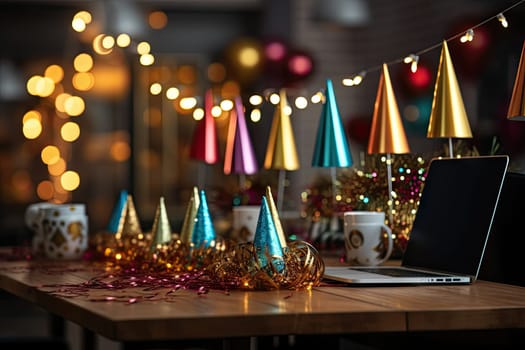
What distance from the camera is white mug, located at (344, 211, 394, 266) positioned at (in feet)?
6.73

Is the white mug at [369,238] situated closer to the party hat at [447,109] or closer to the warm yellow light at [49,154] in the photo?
the party hat at [447,109]

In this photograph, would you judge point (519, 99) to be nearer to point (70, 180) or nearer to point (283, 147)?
point (283, 147)

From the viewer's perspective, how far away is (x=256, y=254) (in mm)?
1662

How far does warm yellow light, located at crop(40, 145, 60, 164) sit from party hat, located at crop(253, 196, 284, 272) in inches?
251

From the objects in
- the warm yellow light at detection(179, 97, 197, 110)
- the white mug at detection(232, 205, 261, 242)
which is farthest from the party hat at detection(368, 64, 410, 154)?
the warm yellow light at detection(179, 97, 197, 110)

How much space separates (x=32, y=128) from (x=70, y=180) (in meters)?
0.50

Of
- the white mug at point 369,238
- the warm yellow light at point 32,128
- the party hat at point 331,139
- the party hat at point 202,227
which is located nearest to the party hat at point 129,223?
the party hat at point 202,227

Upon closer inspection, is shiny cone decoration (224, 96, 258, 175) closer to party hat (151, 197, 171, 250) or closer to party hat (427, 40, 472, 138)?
party hat (151, 197, 171, 250)

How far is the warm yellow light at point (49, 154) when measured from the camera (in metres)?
7.89

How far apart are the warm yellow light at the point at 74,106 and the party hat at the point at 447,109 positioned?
6.26 m

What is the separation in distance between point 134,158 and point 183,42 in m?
1.00

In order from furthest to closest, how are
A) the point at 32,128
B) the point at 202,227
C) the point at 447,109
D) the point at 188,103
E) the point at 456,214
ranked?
the point at 32,128, the point at 188,103, the point at 202,227, the point at 447,109, the point at 456,214

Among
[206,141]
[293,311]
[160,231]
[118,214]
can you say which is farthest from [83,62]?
[293,311]

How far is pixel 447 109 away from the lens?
→ 6.51ft
